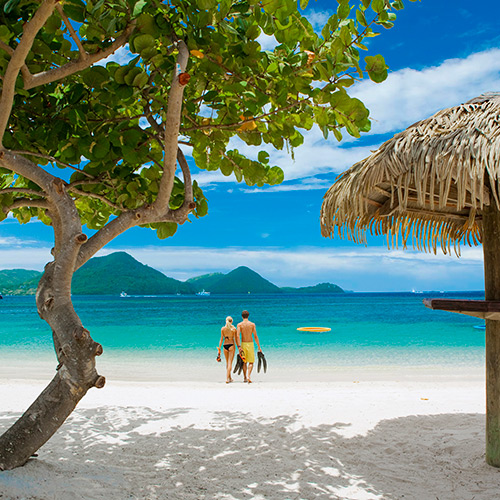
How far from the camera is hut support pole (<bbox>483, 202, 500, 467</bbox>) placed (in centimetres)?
317

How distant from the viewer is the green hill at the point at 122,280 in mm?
94750

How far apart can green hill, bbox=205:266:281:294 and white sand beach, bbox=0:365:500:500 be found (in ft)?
350

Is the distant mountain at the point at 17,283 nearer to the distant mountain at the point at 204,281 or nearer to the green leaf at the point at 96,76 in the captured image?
the distant mountain at the point at 204,281

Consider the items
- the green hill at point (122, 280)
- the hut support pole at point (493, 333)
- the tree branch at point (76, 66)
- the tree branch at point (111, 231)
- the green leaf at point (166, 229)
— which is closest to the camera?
the tree branch at point (76, 66)

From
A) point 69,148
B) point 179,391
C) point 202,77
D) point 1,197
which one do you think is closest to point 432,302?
point 202,77

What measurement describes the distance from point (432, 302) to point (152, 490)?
2.19 metres

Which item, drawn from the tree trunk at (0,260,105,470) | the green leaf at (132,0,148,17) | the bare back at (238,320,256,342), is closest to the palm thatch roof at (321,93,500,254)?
the green leaf at (132,0,148,17)

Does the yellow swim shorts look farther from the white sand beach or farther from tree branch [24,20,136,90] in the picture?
tree branch [24,20,136,90]

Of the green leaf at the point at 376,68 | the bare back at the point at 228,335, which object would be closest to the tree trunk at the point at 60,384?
the green leaf at the point at 376,68

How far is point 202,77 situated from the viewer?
10.00 ft

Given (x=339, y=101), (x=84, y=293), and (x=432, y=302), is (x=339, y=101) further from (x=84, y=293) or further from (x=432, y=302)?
(x=84, y=293)

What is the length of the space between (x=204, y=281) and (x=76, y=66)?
119m

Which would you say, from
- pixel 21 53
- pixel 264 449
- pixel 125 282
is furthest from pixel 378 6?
pixel 125 282

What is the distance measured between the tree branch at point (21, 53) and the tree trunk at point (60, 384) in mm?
961
